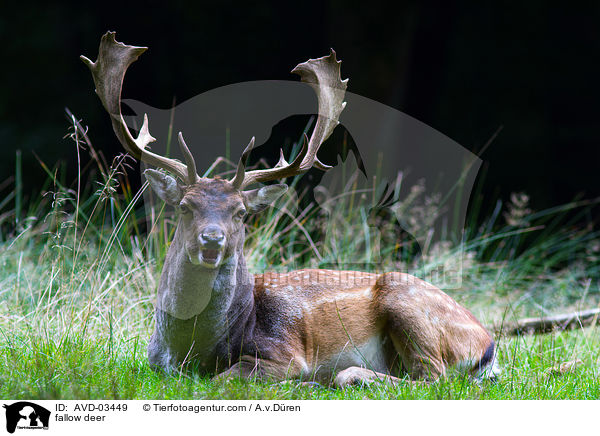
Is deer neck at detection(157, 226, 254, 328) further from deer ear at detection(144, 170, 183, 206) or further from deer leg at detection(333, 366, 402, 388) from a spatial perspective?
deer leg at detection(333, 366, 402, 388)

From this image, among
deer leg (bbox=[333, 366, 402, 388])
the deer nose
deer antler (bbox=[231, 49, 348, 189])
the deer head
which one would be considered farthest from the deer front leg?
deer antler (bbox=[231, 49, 348, 189])

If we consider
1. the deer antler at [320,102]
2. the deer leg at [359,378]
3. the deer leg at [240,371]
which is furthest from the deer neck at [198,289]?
the deer leg at [359,378]

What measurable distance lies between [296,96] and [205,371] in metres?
3.53

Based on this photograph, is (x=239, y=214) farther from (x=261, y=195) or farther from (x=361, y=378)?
(x=361, y=378)

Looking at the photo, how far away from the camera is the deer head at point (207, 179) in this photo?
4.37m

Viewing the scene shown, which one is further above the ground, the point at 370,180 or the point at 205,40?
the point at 205,40

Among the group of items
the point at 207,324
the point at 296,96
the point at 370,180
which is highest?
the point at 296,96

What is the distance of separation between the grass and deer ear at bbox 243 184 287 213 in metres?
0.78

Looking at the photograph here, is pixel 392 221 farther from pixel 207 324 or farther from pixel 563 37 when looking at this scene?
pixel 563 37

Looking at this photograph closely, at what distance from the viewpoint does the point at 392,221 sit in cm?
796

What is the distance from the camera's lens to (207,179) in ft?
15.2

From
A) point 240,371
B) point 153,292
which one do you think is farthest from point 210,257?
point 153,292
